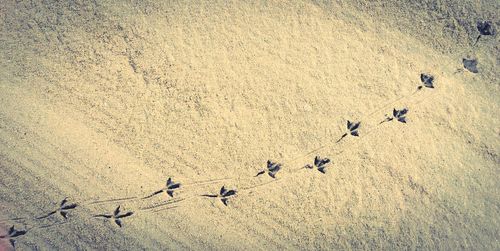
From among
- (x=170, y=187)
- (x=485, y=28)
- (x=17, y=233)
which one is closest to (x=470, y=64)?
(x=485, y=28)

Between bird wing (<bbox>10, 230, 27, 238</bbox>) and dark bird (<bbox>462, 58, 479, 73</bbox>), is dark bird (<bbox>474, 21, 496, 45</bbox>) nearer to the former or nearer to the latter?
dark bird (<bbox>462, 58, 479, 73</bbox>)

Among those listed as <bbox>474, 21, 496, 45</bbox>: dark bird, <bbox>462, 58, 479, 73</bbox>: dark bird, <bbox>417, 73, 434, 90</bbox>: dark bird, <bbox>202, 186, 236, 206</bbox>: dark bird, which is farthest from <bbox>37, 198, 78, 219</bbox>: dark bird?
<bbox>474, 21, 496, 45</bbox>: dark bird

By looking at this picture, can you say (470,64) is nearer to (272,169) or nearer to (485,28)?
(485,28)

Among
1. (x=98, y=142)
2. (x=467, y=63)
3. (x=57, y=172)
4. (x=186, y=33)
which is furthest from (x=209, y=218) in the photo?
(x=467, y=63)

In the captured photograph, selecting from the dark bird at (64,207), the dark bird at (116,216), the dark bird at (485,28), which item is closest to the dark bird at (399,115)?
the dark bird at (485,28)

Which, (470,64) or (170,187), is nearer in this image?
(170,187)

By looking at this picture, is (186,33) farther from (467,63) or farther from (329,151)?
(467,63)
